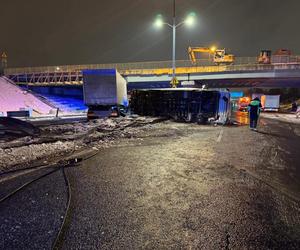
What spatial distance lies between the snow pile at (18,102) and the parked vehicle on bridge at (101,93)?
13.5m

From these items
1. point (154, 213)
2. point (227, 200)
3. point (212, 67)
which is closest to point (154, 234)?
point (154, 213)

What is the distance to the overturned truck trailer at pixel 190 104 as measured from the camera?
16641 mm

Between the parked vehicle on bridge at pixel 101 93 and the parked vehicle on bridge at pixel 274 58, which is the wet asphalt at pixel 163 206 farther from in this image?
the parked vehicle on bridge at pixel 274 58

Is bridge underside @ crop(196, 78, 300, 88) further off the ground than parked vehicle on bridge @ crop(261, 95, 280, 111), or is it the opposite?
bridge underside @ crop(196, 78, 300, 88)

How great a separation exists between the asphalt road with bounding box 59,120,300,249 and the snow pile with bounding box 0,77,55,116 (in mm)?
26778

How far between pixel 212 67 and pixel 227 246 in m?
41.1

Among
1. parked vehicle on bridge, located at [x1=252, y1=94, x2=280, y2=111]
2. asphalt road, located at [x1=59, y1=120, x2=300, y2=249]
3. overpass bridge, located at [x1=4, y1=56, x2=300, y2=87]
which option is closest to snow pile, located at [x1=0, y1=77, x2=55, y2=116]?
overpass bridge, located at [x1=4, y1=56, x2=300, y2=87]

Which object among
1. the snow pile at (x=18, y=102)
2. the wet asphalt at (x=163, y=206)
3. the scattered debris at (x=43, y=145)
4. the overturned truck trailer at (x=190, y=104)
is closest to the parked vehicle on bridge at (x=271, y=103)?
the overturned truck trailer at (x=190, y=104)

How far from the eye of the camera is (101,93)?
18906 millimetres

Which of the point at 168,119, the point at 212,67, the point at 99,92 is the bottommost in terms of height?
the point at 168,119

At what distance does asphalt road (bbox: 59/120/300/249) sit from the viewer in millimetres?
3191

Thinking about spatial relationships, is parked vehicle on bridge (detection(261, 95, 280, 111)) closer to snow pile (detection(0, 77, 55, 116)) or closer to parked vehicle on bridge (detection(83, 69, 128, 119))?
parked vehicle on bridge (detection(83, 69, 128, 119))

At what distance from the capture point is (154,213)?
3.90m

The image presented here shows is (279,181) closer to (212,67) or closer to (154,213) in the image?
(154,213)
